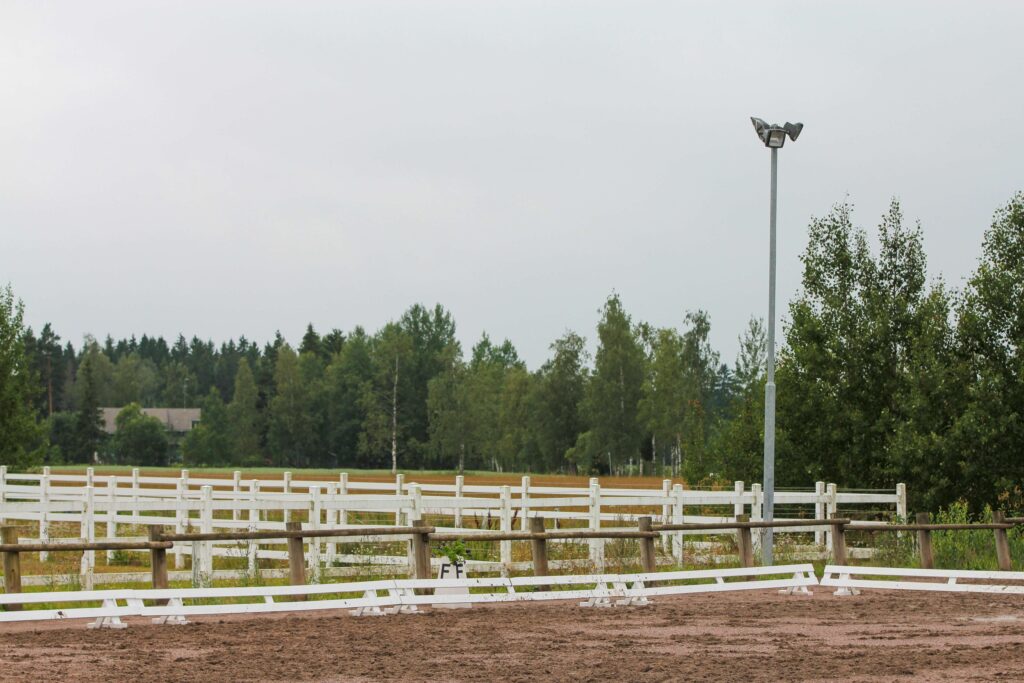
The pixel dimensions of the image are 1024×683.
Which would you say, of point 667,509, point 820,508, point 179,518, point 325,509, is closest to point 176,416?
point 820,508

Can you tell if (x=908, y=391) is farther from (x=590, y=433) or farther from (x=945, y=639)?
(x=590, y=433)

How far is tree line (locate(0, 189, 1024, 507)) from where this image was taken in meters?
35.3

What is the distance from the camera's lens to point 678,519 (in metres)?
23.4

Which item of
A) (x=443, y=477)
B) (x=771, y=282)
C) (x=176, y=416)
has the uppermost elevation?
(x=771, y=282)

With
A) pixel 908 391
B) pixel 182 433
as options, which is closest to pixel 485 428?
pixel 182 433

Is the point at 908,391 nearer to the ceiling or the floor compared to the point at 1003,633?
nearer to the ceiling

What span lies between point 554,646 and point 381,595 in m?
4.91

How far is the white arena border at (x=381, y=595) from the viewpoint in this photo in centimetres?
1414

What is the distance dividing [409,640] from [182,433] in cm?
15453

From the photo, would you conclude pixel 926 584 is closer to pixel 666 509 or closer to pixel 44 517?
pixel 666 509

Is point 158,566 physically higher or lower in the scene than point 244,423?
lower

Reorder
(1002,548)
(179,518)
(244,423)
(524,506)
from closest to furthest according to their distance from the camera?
1. (179,518)
2. (1002,548)
3. (524,506)
4. (244,423)

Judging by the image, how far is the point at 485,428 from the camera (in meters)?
110

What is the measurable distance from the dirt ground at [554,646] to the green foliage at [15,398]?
96.8 ft
